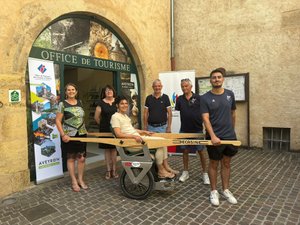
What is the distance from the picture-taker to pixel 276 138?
6.75 m

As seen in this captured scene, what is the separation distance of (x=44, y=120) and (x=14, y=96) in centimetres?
68

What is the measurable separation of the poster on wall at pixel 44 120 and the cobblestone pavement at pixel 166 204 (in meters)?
0.28

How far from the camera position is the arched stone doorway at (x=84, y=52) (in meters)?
4.58

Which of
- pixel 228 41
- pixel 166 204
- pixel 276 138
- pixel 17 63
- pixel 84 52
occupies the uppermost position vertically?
pixel 228 41

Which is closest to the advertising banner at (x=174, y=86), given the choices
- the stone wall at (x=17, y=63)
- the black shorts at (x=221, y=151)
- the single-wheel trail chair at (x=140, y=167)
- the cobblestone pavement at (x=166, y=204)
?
the cobblestone pavement at (x=166, y=204)

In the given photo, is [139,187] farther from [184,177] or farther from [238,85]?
[238,85]

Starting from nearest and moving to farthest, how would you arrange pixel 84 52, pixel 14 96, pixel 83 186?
1. pixel 14 96
2. pixel 83 186
3. pixel 84 52

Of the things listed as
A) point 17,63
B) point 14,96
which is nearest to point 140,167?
point 14,96

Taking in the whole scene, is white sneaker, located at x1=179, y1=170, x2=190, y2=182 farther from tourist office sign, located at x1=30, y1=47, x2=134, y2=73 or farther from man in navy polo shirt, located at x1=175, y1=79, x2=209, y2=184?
tourist office sign, located at x1=30, y1=47, x2=134, y2=73

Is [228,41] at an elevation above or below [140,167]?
above

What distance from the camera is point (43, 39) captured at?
15.1 feet

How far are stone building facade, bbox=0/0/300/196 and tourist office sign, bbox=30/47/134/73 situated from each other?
0.31m

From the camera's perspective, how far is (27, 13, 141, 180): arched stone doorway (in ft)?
15.0

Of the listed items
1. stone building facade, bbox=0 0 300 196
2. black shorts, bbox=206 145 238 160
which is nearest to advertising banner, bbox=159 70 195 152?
stone building facade, bbox=0 0 300 196
